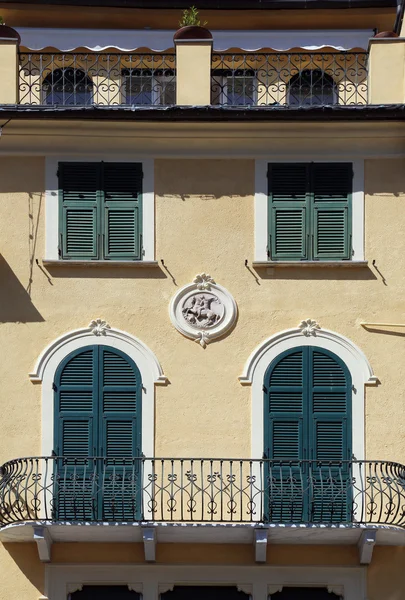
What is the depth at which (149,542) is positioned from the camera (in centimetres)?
2147

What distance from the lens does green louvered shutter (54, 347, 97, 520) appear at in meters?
21.8

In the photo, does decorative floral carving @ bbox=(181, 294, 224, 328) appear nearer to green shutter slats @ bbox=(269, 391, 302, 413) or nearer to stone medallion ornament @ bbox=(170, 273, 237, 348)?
stone medallion ornament @ bbox=(170, 273, 237, 348)

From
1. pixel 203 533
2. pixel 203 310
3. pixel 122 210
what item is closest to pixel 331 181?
pixel 203 310

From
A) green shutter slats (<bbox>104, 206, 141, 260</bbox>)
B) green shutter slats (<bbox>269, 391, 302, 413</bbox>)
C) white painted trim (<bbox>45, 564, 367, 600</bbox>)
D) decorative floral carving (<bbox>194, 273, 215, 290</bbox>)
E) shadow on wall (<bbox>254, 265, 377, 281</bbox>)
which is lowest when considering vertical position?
white painted trim (<bbox>45, 564, 367, 600</bbox>)

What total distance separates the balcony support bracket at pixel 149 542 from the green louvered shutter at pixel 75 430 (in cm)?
97

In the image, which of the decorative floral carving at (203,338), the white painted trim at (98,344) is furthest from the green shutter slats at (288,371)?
the white painted trim at (98,344)

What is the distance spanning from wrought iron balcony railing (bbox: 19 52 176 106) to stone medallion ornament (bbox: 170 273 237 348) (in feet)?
10.7

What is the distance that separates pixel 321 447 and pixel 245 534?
173 centimetres

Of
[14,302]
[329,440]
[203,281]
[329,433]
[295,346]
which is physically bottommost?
[329,440]

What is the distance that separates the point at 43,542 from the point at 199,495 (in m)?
2.30

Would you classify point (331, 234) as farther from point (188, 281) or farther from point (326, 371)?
point (188, 281)

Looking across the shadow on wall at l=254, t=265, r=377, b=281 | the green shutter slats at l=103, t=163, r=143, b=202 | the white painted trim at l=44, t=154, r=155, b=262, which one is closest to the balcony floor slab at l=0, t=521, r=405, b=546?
the shadow on wall at l=254, t=265, r=377, b=281

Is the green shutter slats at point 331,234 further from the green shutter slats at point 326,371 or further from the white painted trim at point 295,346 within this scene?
the green shutter slats at point 326,371

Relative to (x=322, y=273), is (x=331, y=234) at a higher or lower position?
higher
